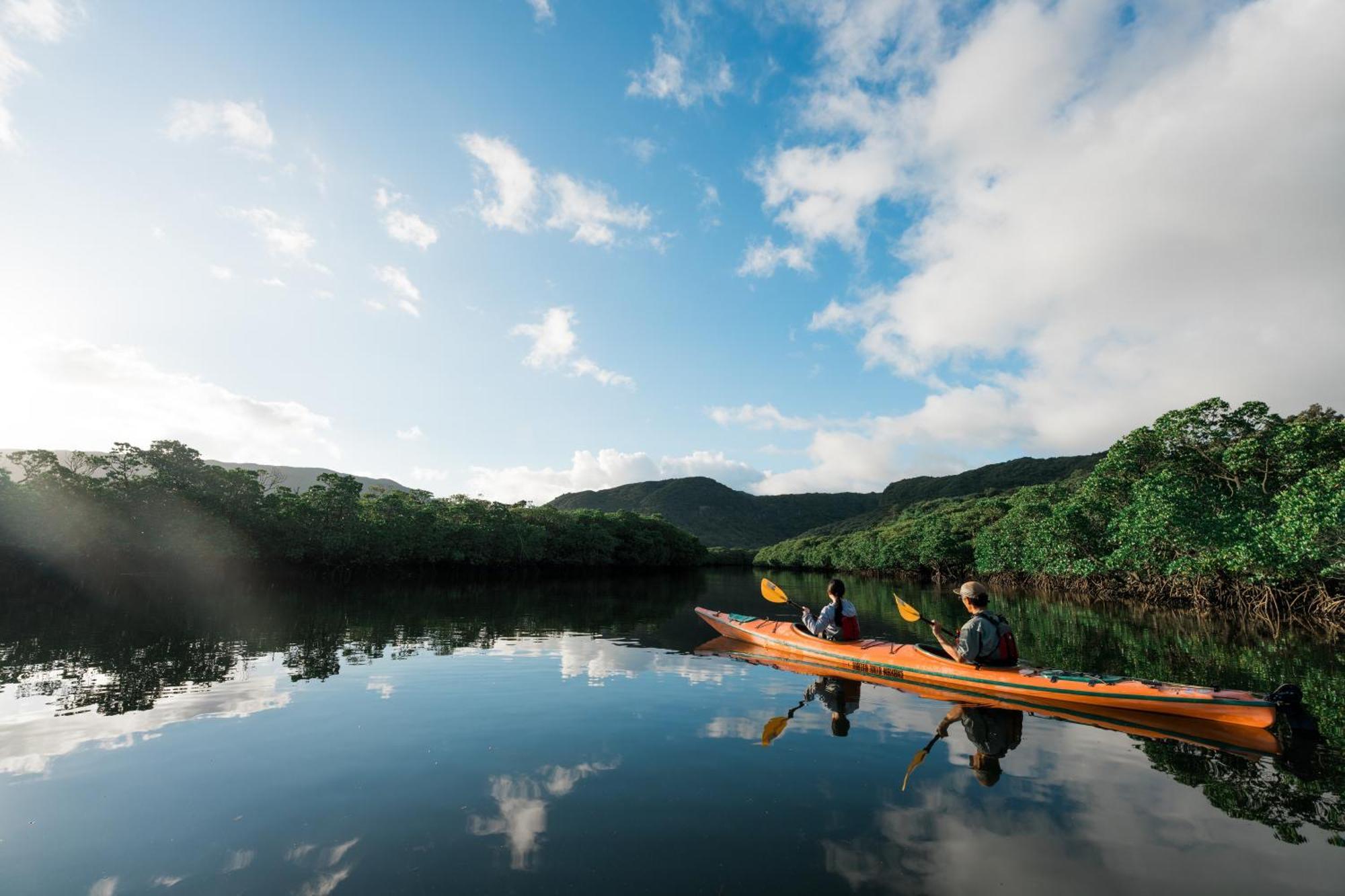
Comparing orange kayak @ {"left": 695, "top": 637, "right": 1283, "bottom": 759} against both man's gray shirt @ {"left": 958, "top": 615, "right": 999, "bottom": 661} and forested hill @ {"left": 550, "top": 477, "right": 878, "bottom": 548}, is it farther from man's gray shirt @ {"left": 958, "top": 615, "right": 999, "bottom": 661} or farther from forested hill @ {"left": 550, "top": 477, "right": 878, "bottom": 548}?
forested hill @ {"left": 550, "top": 477, "right": 878, "bottom": 548}

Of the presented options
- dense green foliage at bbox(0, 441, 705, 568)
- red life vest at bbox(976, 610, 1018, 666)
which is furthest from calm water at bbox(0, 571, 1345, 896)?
dense green foliage at bbox(0, 441, 705, 568)

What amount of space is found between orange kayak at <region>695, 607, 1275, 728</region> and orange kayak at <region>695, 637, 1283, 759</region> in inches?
3.3

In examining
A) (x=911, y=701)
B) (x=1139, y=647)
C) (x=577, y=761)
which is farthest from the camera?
(x=1139, y=647)

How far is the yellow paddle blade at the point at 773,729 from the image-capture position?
8.95m

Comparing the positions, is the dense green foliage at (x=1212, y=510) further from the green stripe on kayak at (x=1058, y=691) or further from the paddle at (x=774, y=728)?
the paddle at (x=774, y=728)

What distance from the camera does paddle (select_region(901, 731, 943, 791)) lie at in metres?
7.25

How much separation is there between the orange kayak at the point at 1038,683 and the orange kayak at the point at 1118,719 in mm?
84

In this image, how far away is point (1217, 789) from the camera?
277 inches

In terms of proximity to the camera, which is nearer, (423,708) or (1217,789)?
(1217,789)

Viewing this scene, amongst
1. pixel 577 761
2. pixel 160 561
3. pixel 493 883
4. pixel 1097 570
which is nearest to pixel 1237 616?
pixel 1097 570

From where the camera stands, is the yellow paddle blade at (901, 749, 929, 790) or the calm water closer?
the calm water

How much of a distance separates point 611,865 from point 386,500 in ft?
193

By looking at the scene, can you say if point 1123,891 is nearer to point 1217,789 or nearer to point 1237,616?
point 1217,789

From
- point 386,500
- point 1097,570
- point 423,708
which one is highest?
point 386,500
